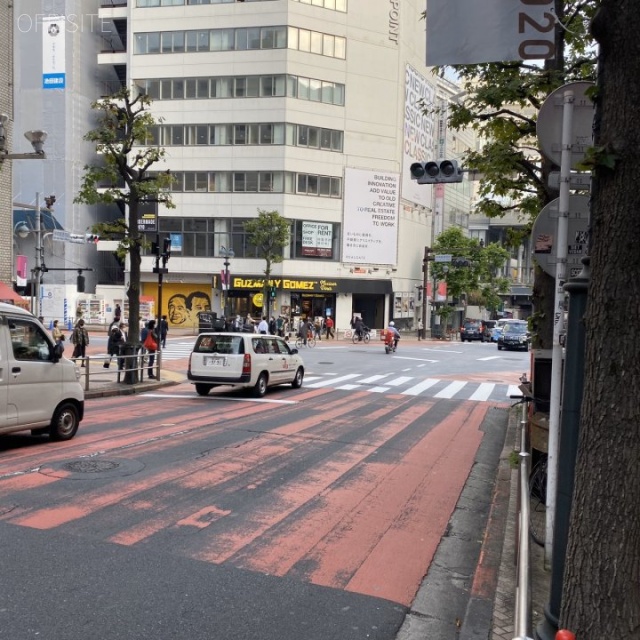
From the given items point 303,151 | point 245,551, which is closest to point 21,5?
point 303,151

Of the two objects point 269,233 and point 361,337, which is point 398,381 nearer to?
point 361,337

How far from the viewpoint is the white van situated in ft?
29.8

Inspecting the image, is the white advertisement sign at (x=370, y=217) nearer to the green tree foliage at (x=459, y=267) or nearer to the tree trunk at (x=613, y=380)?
the green tree foliage at (x=459, y=267)

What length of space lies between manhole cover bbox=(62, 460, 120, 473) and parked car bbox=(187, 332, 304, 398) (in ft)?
25.3

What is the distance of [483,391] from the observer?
68.2 ft

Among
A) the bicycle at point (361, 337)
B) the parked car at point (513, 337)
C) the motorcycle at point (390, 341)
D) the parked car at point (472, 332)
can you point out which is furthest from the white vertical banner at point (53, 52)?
the parked car at point (472, 332)

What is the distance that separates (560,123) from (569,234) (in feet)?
2.89

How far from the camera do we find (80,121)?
5484cm

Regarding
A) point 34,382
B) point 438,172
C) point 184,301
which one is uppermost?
point 438,172

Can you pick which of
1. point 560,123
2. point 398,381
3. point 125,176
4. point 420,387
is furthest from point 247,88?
point 560,123

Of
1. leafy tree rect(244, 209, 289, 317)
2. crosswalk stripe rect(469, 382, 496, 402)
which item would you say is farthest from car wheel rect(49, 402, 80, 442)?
leafy tree rect(244, 209, 289, 317)

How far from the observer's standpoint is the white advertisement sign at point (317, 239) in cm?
5312

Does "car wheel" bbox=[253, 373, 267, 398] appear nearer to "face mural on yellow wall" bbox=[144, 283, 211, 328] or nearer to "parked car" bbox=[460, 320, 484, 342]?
"face mural on yellow wall" bbox=[144, 283, 211, 328]

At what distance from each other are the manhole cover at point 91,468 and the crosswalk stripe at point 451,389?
1206 cm
